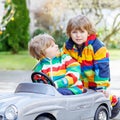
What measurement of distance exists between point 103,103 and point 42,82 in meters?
0.79

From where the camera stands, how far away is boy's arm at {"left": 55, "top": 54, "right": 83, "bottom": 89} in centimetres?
516

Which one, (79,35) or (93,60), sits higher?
(79,35)

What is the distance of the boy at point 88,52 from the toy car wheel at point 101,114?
7.3 inches

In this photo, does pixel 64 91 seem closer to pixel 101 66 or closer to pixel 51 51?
pixel 51 51

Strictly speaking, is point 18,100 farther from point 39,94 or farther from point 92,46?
point 92,46

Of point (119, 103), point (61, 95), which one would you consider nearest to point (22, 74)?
point (119, 103)

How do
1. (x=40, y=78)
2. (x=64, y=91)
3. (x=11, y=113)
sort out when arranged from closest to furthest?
(x=11, y=113) < (x=64, y=91) < (x=40, y=78)

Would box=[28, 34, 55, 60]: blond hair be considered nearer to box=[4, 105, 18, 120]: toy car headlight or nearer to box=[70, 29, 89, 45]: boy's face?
box=[70, 29, 89, 45]: boy's face

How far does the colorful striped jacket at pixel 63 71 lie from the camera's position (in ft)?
17.0

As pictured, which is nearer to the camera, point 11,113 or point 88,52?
point 11,113

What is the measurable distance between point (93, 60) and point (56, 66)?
0.52 metres

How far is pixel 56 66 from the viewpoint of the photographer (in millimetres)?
5215

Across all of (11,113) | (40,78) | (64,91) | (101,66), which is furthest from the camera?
(101,66)

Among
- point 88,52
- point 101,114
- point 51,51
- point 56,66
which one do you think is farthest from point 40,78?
point 101,114
